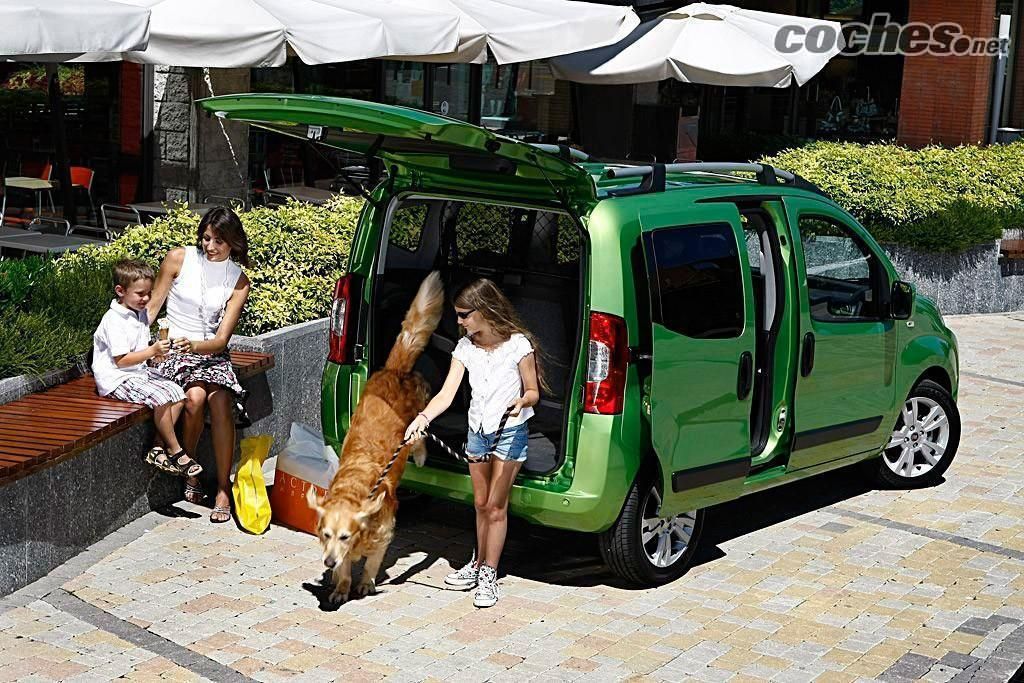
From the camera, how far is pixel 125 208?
1312 centimetres

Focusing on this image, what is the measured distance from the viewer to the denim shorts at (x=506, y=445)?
255 inches

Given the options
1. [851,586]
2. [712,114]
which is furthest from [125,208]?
[712,114]

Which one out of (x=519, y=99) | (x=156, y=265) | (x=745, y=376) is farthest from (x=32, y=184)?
(x=745, y=376)

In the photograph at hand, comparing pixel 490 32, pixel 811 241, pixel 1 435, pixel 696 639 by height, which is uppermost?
pixel 490 32

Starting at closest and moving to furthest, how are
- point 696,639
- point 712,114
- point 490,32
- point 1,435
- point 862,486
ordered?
1. point 696,639
2. point 1,435
3. point 862,486
4. point 490,32
5. point 712,114

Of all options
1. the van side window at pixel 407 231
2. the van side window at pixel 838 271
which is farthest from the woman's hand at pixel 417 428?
the van side window at pixel 838 271

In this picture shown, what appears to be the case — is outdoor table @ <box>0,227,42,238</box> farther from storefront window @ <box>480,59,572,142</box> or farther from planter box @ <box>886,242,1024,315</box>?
planter box @ <box>886,242,1024,315</box>

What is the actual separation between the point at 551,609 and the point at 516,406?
96cm

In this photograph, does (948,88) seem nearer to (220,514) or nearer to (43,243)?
(43,243)

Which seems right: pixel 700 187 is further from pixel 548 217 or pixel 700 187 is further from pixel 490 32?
pixel 490 32

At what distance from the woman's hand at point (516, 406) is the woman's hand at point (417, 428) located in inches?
15.1

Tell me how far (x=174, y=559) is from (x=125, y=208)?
6.72 metres

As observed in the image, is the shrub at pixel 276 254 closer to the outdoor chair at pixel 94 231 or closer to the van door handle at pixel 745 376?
the outdoor chair at pixel 94 231

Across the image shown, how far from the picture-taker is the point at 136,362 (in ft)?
24.6
